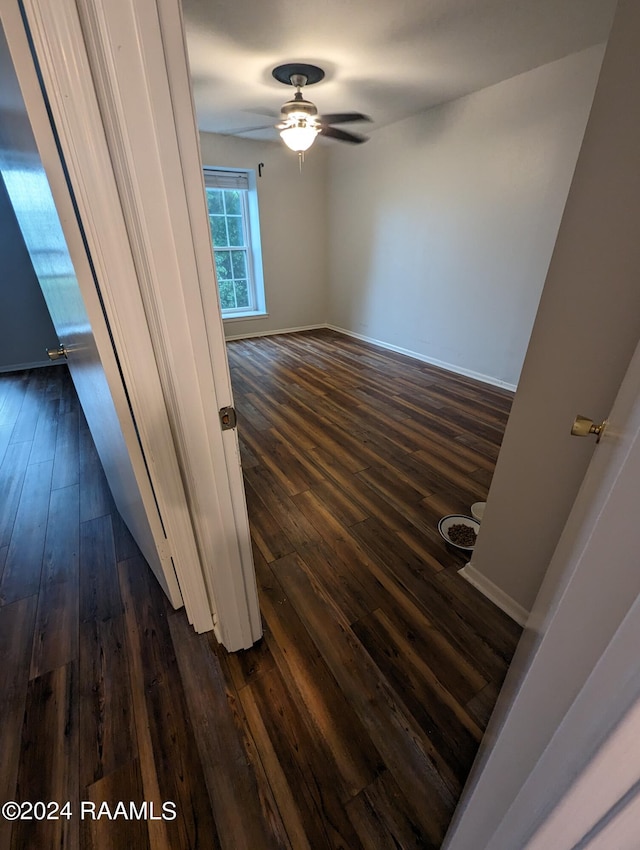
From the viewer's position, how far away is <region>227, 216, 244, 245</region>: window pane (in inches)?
194

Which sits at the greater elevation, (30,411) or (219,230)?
(219,230)

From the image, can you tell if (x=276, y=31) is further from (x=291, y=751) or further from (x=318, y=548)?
(x=291, y=751)

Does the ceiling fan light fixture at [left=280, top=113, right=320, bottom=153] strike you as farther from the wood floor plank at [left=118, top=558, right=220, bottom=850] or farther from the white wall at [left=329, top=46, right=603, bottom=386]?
the wood floor plank at [left=118, top=558, right=220, bottom=850]

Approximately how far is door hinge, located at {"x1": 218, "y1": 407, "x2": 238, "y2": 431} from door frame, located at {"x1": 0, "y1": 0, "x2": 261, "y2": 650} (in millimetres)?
20

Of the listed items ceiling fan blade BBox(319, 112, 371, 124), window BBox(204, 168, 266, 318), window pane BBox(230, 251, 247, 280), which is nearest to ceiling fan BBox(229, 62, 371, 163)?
ceiling fan blade BBox(319, 112, 371, 124)

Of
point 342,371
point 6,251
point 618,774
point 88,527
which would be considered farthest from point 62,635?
point 6,251

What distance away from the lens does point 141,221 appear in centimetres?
64

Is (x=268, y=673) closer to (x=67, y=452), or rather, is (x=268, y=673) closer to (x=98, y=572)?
(x=98, y=572)

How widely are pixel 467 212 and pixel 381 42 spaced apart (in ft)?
5.22

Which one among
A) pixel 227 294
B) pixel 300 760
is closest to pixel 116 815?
pixel 300 760

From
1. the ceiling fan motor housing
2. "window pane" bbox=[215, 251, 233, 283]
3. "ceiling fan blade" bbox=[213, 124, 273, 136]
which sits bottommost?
"window pane" bbox=[215, 251, 233, 283]

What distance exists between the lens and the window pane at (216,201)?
4.64m

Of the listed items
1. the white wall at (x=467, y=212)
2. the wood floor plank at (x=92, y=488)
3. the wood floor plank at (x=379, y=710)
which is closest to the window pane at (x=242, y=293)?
the white wall at (x=467, y=212)

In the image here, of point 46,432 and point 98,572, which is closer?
point 98,572
